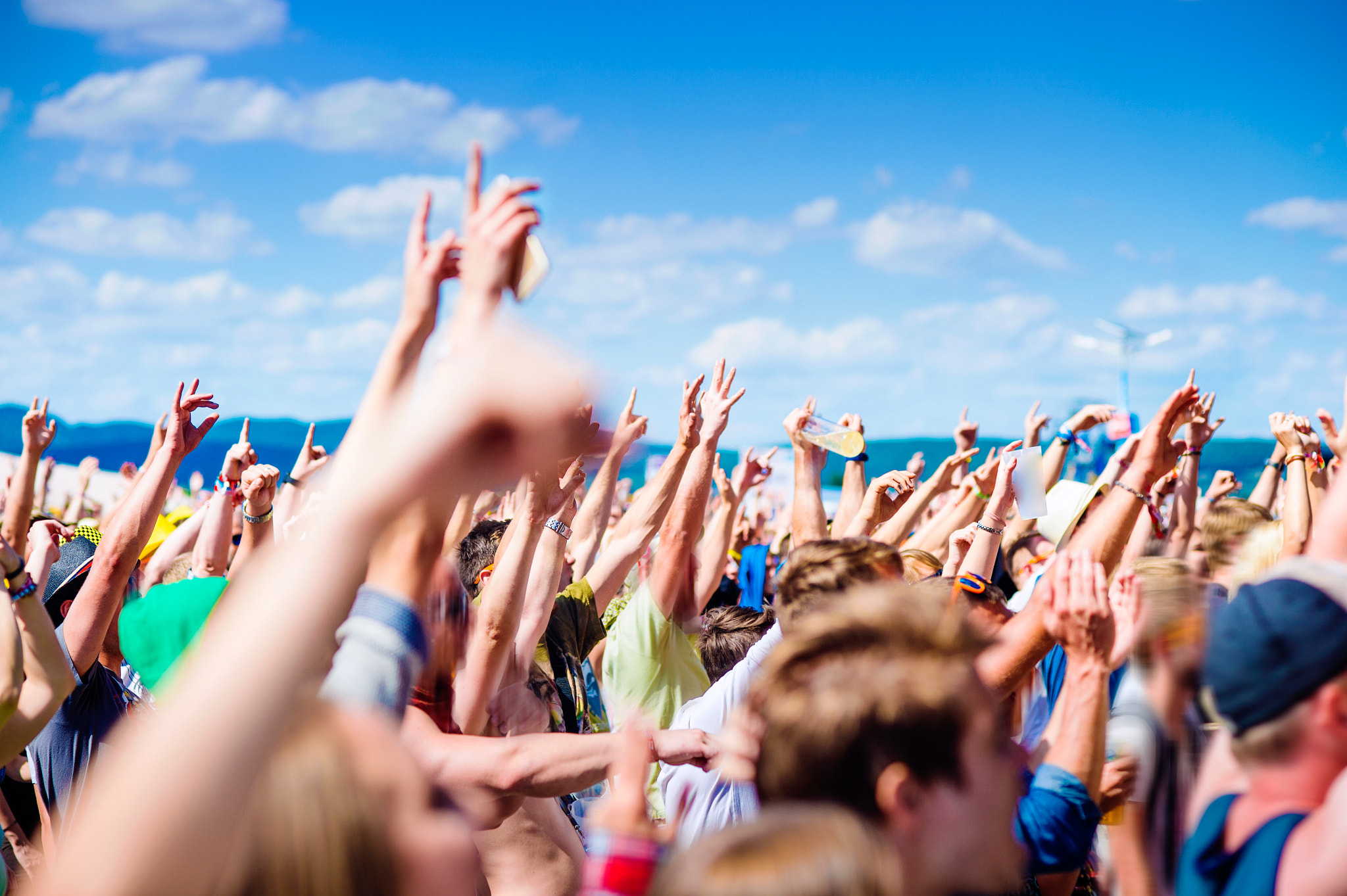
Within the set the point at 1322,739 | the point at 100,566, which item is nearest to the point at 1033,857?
the point at 1322,739

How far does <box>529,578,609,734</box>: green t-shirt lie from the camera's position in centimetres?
345

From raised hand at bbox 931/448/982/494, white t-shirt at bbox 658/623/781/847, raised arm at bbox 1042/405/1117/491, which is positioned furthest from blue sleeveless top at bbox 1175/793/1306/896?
raised hand at bbox 931/448/982/494

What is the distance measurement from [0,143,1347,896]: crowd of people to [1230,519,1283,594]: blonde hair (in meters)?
0.02

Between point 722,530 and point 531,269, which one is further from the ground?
point 531,269

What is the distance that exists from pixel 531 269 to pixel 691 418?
3.31m

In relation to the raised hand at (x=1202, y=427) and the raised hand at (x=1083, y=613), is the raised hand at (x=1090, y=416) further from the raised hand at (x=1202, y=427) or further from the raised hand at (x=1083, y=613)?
the raised hand at (x=1083, y=613)

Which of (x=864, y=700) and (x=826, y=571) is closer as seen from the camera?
(x=864, y=700)

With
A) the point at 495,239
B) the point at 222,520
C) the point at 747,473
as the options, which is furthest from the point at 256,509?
the point at 495,239

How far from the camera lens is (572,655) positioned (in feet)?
12.6

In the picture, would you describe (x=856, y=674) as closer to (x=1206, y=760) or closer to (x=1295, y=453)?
(x=1206, y=760)

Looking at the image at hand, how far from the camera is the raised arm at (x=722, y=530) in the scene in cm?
527

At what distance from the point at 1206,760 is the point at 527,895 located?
1.76 meters

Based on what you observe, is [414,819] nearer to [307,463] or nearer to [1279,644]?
[1279,644]

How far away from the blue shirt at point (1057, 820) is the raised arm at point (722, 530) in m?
2.90
